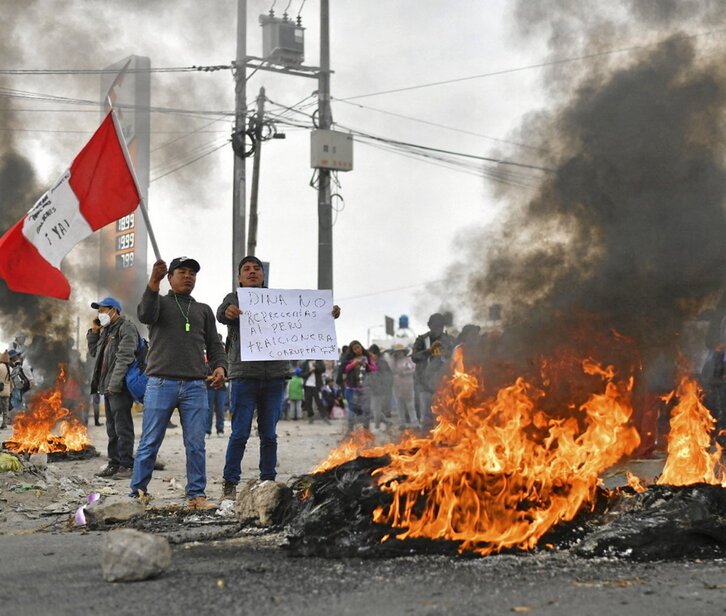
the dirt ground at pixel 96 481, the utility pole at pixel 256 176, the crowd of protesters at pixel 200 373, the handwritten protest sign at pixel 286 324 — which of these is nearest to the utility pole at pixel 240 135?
the utility pole at pixel 256 176

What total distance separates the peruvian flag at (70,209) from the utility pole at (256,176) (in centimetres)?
1374

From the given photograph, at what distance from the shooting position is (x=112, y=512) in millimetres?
6055

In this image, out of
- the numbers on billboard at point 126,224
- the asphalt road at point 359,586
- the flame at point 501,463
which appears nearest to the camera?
the asphalt road at point 359,586

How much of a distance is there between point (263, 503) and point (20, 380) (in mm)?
13735

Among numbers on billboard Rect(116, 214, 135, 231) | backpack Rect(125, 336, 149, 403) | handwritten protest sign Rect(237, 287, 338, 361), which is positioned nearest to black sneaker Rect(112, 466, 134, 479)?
backpack Rect(125, 336, 149, 403)

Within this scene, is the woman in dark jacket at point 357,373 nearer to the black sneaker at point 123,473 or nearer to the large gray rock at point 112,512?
the black sneaker at point 123,473

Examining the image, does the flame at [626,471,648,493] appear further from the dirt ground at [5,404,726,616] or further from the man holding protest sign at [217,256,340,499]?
the man holding protest sign at [217,256,340,499]

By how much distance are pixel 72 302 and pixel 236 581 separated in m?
13.9

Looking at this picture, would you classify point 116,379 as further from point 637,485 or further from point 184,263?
point 637,485

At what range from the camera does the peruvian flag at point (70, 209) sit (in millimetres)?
7656

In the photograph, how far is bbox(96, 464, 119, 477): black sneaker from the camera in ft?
31.0

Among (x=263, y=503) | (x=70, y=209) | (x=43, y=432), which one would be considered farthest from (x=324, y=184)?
(x=263, y=503)

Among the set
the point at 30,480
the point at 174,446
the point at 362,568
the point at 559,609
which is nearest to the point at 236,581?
the point at 362,568

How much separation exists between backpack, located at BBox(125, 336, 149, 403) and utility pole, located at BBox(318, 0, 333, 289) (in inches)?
374
